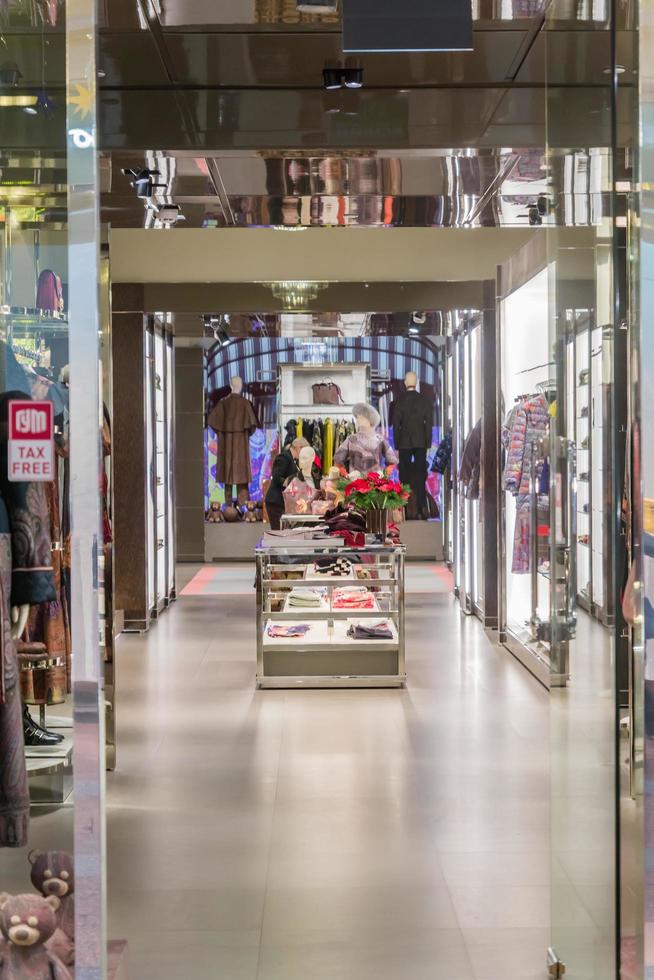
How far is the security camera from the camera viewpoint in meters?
5.93

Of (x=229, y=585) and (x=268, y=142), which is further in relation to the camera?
(x=229, y=585)

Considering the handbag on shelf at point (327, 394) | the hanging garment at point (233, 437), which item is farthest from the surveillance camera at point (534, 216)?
the hanging garment at point (233, 437)

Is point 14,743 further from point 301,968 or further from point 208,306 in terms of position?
point 208,306

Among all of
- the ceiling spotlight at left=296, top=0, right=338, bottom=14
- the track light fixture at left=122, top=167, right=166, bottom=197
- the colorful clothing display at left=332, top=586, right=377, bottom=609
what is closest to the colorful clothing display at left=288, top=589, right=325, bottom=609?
the colorful clothing display at left=332, top=586, right=377, bottom=609

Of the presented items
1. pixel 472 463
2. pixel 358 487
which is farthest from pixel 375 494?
pixel 472 463

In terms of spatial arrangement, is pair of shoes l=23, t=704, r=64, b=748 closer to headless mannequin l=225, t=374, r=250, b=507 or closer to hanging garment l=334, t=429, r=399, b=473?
hanging garment l=334, t=429, r=399, b=473

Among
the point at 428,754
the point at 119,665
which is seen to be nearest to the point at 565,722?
the point at 428,754

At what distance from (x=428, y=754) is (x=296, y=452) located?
4.63 metres

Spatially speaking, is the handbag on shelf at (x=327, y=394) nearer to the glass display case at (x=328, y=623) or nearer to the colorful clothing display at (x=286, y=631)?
the glass display case at (x=328, y=623)

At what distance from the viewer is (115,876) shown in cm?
414

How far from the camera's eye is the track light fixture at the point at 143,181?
5.26 m

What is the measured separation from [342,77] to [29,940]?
336 cm

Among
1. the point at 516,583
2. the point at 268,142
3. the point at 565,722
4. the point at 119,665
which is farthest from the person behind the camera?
the point at 516,583

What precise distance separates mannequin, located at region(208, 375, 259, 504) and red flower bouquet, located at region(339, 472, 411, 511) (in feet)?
26.0
